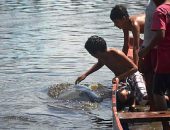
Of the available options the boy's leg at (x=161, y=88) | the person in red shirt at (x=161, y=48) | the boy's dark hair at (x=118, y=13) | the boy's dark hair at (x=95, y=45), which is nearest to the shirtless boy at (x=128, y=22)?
the boy's dark hair at (x=118, y=13)

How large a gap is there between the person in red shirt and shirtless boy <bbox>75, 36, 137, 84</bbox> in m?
2.14

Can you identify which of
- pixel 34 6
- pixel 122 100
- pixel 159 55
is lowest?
pixel 34 6

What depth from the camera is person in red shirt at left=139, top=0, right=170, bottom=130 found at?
24.0 ft

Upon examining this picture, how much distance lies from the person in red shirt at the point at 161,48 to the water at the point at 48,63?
329cm

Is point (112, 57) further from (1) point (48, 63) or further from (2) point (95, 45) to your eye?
(1) point (48, 63)

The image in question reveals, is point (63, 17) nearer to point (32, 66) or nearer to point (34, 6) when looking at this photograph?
point (34, 6)

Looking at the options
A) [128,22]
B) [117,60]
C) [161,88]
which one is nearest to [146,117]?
[161,88]

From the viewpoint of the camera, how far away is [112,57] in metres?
10.3

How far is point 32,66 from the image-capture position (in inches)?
733

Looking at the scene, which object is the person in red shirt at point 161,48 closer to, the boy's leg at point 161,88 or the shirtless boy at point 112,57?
the boy's leg at point 161,88

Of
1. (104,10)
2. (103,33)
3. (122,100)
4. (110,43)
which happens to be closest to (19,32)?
(103,33)

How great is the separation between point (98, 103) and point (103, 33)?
1327cm

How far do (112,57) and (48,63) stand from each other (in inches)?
352

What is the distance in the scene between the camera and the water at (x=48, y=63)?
Answer: 1198 cm
